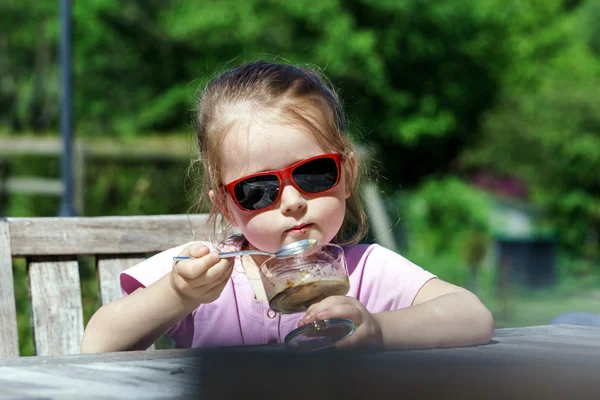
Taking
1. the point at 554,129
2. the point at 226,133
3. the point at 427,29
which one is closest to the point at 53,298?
the point at 226,133

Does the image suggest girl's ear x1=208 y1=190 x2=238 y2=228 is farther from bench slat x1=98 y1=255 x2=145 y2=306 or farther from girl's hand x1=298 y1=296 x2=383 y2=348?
girl's hand x1=298 y1=296 x2=383 y2=348

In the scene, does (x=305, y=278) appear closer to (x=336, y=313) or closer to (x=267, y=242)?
(x=336, y=313)

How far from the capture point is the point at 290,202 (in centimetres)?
174

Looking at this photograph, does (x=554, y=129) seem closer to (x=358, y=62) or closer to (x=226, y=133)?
(x=358, y=62)

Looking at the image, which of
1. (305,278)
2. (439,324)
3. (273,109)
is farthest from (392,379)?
(273,109)

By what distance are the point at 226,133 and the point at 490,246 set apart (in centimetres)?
1528

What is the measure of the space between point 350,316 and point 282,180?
0.48m

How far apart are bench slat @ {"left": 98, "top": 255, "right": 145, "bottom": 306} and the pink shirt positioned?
0.28 m

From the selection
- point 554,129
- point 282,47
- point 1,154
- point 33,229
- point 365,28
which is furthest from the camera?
point 365,28

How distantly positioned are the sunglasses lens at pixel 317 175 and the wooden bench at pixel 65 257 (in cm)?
53

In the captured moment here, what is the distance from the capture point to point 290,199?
1736mm

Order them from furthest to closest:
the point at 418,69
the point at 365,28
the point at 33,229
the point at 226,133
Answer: the point at 418,69 < the point at 365,28 < the point at 33,229 < the point at 226,133

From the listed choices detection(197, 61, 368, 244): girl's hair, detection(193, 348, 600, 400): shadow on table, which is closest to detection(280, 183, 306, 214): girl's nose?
detection(197, 61, 368, 244): girl's hair

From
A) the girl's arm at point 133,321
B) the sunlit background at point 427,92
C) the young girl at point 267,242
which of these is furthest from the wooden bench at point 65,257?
the sunlit background at point 427,92
